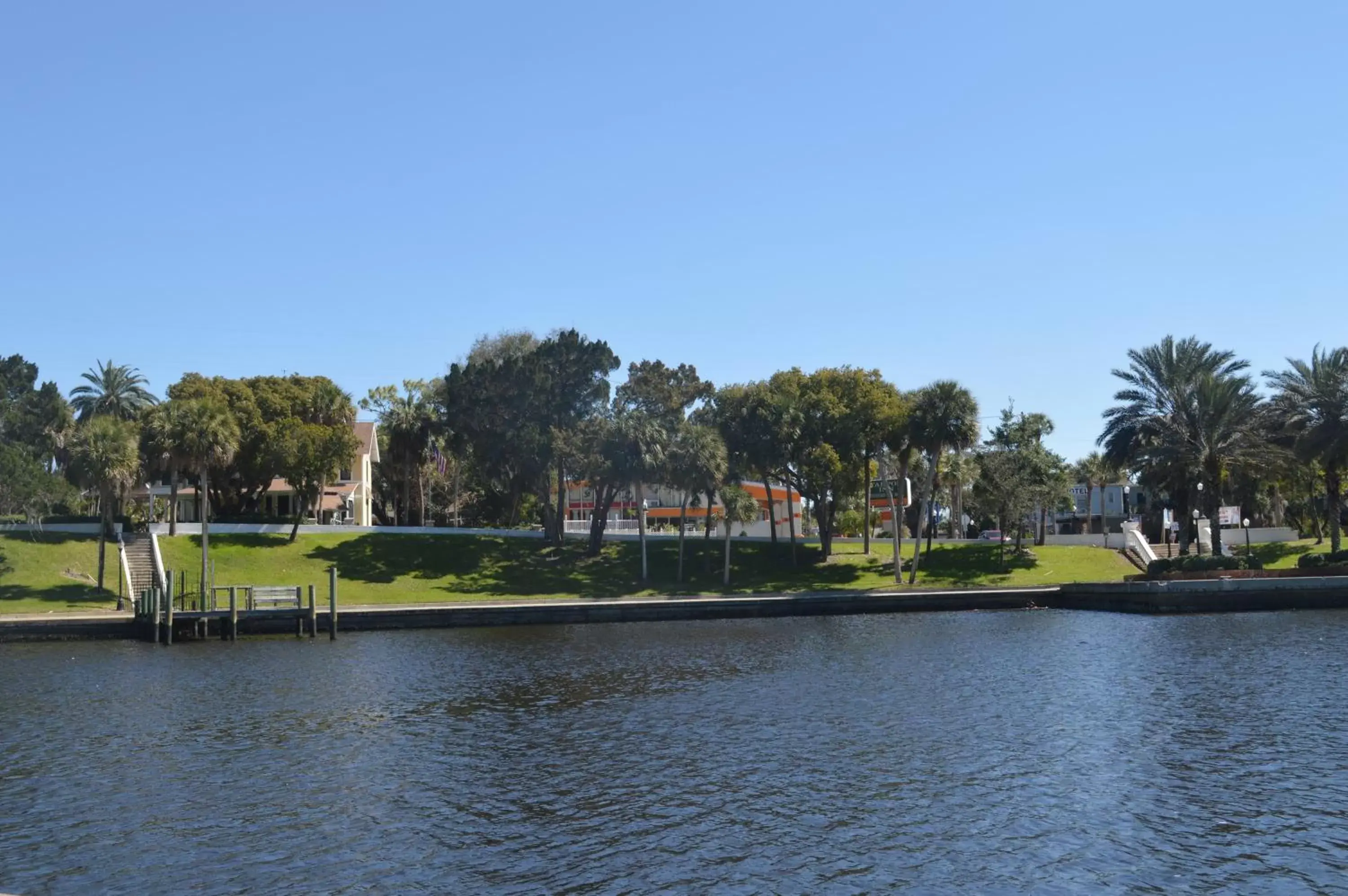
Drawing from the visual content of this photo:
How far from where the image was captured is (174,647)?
2051 inches

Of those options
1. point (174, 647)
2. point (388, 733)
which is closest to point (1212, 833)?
point (388, 733)

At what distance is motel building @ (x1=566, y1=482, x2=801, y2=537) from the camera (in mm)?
98812

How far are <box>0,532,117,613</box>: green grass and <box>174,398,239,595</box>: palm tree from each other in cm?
626

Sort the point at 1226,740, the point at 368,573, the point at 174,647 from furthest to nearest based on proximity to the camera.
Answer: the point at 368,573, the point at 174,647, the point at 1226,740

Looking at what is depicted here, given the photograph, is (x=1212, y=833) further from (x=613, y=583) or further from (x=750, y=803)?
(x=613, y=583)

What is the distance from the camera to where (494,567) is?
265 ft

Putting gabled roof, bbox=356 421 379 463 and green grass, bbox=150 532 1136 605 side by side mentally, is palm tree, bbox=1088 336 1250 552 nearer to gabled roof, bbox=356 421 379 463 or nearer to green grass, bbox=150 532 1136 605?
green grass, bbox=150 532 1136 605

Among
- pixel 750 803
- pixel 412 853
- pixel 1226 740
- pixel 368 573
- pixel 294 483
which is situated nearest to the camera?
pixel 412 853

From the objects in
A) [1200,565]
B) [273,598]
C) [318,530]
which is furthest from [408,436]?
[1200,565]

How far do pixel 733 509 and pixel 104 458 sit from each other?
134 feet

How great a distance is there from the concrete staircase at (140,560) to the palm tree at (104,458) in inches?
84.8

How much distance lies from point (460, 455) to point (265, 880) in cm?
7535

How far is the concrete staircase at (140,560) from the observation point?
223 ft

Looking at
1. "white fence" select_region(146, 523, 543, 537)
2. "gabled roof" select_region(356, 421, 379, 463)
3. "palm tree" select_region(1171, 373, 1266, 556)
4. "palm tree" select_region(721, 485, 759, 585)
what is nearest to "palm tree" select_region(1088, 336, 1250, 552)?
"palm tree" select_region(1171, 373, 1266, 556)
